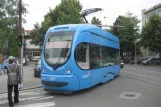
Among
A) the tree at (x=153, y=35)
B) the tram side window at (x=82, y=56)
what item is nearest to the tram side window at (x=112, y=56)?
the tram side window at (x=82, y=56)

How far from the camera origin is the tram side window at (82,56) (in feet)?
41.6

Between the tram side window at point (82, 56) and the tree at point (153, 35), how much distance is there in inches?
1477

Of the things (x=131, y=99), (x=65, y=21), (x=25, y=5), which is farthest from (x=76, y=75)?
(x=65, y=21)

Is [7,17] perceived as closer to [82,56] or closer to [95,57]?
[95,57]

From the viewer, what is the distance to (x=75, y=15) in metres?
42.6

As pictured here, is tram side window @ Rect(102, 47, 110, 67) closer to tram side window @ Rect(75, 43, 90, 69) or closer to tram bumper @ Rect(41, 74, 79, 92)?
tram side window @ Rect(75, 43, 90, 69)

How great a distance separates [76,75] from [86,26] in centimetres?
277

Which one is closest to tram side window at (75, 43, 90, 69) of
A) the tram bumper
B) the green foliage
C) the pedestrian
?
the tram bumper

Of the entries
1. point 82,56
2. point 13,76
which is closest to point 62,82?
point 82,56

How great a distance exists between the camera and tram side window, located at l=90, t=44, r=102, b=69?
1410 centimetres

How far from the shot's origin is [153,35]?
1997 inches

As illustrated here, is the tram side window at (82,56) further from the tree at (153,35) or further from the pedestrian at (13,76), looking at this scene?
the tree at (153,35)

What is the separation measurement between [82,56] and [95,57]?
182cm

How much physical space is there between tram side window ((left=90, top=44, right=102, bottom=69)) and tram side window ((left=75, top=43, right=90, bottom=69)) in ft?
1.77
